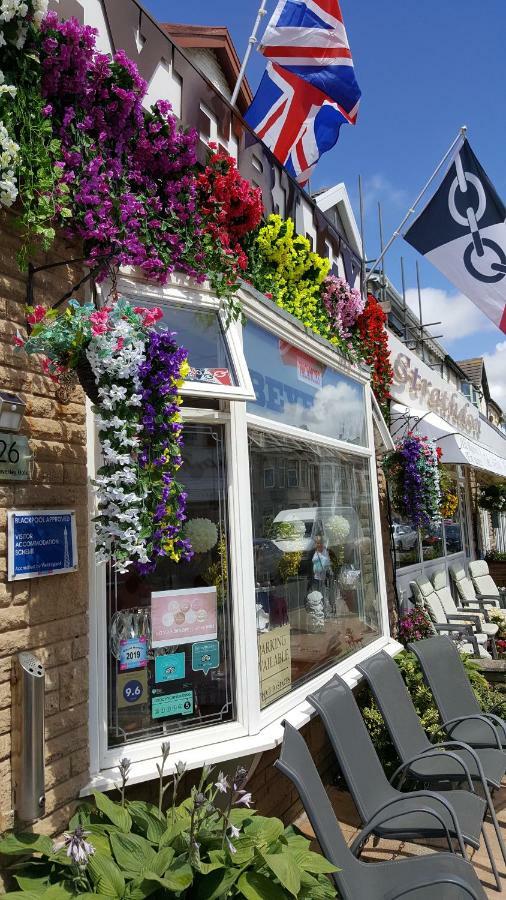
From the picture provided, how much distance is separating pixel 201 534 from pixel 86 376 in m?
1.19

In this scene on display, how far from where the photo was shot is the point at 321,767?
15.5 feet

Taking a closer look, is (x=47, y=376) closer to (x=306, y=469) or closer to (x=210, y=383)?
(x=210, y=383)

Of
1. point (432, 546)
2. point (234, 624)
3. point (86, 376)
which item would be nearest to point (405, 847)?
point (234, 624)

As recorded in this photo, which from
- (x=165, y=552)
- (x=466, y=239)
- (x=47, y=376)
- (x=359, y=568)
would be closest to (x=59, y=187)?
(x=47, y=376)

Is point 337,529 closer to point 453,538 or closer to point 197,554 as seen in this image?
point 197,554

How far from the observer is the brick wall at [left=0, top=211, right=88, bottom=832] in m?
2.46

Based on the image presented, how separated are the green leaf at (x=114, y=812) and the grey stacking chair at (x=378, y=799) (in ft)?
3.64

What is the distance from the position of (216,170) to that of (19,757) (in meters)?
2.97

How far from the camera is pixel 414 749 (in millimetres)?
4078

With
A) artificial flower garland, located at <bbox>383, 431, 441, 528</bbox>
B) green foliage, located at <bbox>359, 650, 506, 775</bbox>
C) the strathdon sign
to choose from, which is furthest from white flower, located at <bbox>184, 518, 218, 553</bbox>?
the strathdon sign

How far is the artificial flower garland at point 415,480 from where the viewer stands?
662 centimetres

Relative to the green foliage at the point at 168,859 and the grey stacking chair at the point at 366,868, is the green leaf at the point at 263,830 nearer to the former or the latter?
the green foliage at the point at 168,859

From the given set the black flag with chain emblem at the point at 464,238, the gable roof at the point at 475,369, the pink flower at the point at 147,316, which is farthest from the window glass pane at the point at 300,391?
the gable roof at the point at 475,369

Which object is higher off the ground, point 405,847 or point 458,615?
point 458,615
